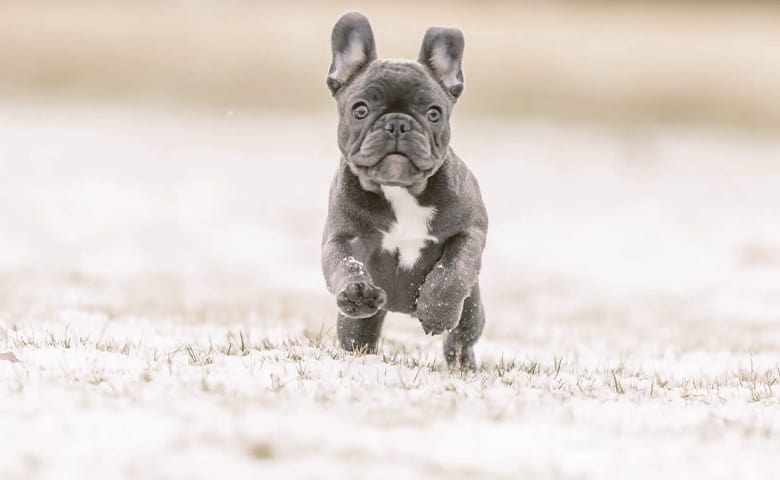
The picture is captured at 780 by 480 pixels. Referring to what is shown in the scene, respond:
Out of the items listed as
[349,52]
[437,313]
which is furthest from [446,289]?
[349,52]

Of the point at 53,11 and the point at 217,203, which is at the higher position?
the point at 53,11

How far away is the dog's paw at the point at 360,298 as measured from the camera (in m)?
5.76

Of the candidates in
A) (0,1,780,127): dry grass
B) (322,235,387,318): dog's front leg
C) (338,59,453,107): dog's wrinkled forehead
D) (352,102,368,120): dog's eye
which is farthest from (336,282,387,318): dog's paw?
(0,1,780,127): dry grass

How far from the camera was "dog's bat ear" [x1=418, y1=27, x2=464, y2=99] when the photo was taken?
21.5 ft

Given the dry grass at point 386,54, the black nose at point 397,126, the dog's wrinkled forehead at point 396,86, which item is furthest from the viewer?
the dry grass at point 386,54

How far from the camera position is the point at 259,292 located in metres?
14.1

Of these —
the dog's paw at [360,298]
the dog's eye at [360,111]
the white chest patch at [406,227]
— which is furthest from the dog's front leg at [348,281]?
the dog's eye at [360,111]

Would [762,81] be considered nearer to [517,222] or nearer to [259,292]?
[517,222]

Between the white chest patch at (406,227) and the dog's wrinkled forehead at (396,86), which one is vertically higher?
the dog's wrinkled forehead at (396,86)

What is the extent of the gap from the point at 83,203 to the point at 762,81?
21682 mm

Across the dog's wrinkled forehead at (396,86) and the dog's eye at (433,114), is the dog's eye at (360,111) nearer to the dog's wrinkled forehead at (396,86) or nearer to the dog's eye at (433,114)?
the dog's wrinkled forehead at (396,86)

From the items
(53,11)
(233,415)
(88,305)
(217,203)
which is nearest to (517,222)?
(217,203)

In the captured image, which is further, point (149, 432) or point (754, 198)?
point (754, 198)

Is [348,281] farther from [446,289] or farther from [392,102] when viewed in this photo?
[392,102]
